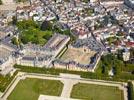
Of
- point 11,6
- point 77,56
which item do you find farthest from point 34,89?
→ point 11,6

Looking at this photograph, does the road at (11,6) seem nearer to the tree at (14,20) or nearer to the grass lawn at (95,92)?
the tree at (14,20)

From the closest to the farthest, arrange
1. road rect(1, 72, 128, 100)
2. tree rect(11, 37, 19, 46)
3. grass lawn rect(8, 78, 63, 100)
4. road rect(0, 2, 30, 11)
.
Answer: grass lawn rect(8, 78, 63, 100) < road rect(1, 72, 128, 100) < tree rect(11, 37, 19, 46) < road rect(0, 2, 30, 11)

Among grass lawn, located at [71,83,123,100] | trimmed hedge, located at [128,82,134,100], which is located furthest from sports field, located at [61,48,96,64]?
trimmed hedge, located at [128,82,134,100]

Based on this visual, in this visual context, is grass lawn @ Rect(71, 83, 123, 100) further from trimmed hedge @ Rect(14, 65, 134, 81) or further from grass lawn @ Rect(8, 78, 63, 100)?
grass lawn @ Rect(8, 78, 63, 100)

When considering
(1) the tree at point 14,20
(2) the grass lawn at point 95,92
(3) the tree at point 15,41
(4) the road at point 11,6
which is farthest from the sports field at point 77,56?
(4) the road at point 11,6

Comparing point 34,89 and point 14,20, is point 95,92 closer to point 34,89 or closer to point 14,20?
point 34,89

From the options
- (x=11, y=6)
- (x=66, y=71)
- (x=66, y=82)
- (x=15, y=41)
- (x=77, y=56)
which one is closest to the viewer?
(x=66, y=82)
